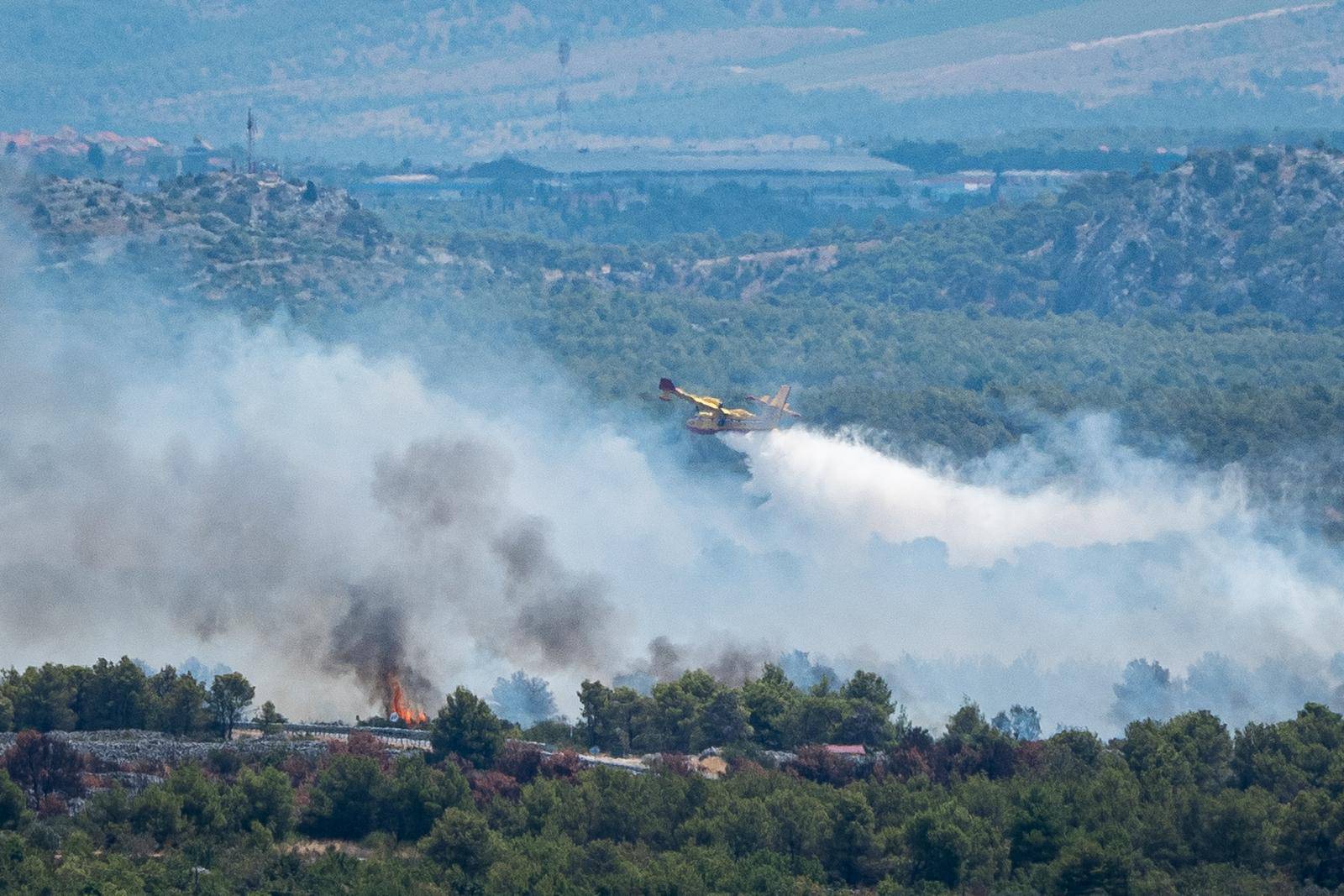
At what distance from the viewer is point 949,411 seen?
187875 millimetres

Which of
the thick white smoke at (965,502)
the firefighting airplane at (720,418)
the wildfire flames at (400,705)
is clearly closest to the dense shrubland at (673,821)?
the wildfire flames at (400,705)

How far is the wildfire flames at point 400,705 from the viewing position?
115438mm

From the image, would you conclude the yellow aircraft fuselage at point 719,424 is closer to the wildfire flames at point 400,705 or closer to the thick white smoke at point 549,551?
the thick white smoke at point 549,551

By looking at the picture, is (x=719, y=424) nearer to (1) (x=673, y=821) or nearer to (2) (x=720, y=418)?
(2) (x=720, y=418)

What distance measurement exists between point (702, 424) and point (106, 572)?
25305mm

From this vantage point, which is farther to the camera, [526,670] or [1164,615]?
[1164,615]

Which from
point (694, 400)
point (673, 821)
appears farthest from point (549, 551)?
point (673, 821)

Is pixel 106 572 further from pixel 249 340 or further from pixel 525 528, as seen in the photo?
pixel 249 340

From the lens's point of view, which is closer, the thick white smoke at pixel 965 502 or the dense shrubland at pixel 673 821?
the dense shrubland at pixel 673 821

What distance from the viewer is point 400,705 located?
118750 millimetres

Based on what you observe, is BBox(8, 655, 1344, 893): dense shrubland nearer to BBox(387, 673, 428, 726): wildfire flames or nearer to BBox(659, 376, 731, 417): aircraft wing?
BBox(387, 673, 428, 726): wildfire flames

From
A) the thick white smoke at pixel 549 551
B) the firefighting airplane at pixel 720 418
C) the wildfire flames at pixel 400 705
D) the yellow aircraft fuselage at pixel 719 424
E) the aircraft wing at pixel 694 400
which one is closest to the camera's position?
the wildfire flames at pixel 400 705

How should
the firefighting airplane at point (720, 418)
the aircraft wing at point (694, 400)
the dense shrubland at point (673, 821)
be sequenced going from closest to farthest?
the dense shrubland at point (673, 821) < the aircraft wing at point (694, 400) < the firefighting airplane at point (720, 418)

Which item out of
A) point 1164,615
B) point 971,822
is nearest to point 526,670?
point 1164,615
